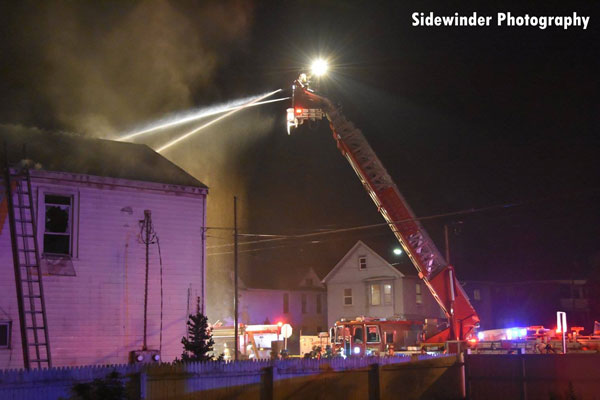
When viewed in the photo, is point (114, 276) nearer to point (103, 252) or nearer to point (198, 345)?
point (103, 252)

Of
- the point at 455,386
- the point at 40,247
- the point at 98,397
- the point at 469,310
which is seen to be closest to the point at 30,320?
the point at 40,247

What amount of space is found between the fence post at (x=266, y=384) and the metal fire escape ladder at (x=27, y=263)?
5357mm

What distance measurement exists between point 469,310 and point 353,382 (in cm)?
1210

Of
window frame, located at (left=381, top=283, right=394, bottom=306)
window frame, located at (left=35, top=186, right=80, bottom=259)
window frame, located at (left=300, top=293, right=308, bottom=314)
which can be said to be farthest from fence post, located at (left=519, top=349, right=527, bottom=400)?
window frame, located at (left=300, top=293, right=308, bottom=314)

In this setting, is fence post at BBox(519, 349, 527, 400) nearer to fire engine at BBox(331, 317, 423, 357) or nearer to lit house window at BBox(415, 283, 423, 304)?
fire engine at BBox(331, 317, 423, 357)

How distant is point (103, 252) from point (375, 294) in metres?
35.5

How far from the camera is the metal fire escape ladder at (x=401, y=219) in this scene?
27.0 meters

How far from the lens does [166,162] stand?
905 inches

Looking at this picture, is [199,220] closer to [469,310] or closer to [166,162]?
[166,162]

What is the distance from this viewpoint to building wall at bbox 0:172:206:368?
62.3 feet

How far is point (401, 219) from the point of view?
27078 mm

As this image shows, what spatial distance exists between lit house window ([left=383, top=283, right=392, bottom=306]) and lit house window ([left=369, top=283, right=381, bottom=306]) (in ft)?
2.04

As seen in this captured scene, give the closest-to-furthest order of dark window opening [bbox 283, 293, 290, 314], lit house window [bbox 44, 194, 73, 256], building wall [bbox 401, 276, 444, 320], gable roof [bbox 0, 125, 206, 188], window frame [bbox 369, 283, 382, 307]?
1. lit house window [bbox 44, 194, 73, 256]
2. gable roof [bbox 0, 125, 206, 188]
3. building wall [bbox 401, 276, 444, 320]
4. window frame [bbox 369, 283, 382, 307]
5. dark window opening [bbox 283, 293, 290, 314]

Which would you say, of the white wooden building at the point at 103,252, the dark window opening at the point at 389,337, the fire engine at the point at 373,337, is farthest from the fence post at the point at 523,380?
the dark window opening at the point at 389,337
